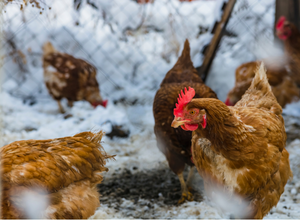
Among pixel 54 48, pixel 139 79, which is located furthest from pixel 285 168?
pixel 54 48

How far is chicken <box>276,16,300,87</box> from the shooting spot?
8.28 feet

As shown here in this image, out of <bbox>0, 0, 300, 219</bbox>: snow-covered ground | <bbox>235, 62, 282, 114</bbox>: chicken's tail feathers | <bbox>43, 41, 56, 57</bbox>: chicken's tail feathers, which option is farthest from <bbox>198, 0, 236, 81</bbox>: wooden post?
<bbox>43, 41, 56, 57</bbox>: chicken's tail feathers

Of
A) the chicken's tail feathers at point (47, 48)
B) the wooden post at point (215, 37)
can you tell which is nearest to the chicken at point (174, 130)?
the wooden post at point (215, 37)

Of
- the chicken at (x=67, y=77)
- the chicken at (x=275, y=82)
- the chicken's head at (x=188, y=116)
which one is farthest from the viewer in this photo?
the chicken at (x=67, y=77)

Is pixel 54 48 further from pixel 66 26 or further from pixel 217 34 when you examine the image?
pixel 217 34

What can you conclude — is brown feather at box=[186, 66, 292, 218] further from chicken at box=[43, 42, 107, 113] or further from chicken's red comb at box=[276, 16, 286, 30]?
chicken at box=[43, 42, 107, 113]

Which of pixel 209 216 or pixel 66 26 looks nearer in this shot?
pixel 209 216

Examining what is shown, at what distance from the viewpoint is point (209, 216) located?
5.14 feet

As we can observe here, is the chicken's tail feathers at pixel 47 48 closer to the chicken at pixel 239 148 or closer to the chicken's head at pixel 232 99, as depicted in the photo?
the chicken's head at pixel 232 99

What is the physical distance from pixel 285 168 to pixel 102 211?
111cm

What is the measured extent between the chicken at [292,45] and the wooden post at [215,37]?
2.54ft

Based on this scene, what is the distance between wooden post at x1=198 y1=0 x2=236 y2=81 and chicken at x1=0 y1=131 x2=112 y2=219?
1.58 meters

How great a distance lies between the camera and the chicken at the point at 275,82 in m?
2.46

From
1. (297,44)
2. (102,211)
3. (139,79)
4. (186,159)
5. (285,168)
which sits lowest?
(102,211)
